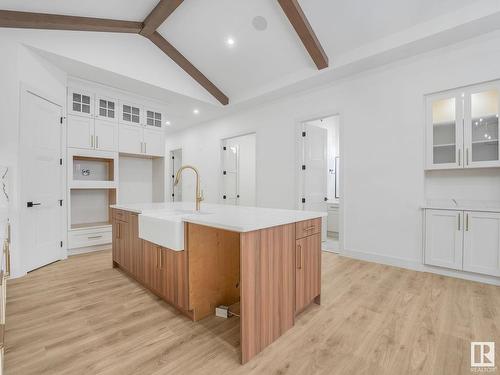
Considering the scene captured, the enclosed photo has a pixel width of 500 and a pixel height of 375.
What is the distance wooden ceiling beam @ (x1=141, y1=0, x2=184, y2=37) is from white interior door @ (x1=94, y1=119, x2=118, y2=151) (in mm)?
1574

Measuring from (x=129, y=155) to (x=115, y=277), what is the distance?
8.67ft

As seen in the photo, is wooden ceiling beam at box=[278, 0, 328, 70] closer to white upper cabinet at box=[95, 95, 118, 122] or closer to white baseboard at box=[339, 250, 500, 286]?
white baseboard at box=[339, 250, 500, 286]

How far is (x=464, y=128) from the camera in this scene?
2826mm

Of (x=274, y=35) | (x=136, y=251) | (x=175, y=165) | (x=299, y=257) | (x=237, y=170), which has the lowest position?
(x=136, y=251)

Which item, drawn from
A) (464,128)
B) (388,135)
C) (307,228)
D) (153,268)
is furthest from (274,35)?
(153,268)

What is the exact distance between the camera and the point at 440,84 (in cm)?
298

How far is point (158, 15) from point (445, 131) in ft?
13.0

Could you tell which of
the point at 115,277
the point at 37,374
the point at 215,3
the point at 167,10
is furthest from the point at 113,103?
the point at 37,374

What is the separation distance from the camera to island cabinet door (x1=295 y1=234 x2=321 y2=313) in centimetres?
187

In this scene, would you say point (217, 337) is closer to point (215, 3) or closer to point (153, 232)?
point (153, 232)

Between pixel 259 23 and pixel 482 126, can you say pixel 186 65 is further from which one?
pixel 482 126

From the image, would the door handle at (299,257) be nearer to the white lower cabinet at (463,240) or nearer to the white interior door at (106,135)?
the white lower cabinet at (463,240)

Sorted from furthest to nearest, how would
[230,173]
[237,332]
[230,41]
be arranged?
[230,173] < [230,41] < [237,332]
